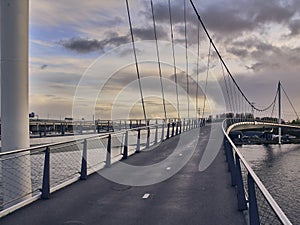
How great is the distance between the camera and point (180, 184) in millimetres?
7941

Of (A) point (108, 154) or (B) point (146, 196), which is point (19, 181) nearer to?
(B) point (146, 196)

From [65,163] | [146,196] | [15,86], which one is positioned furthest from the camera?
[65,163]

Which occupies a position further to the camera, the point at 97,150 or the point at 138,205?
the point at 97,150

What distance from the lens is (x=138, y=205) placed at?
6.11 m

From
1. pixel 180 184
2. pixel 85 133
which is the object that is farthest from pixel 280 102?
pixel 180 184

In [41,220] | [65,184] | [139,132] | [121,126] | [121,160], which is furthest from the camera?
[121,126]

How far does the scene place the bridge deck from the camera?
527 cm

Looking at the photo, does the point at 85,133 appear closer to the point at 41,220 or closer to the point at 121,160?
the point at 121,160

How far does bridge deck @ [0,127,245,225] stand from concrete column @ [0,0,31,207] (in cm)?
55

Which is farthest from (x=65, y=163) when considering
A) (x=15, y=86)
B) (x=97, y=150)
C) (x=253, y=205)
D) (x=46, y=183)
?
(x=253, y=205)

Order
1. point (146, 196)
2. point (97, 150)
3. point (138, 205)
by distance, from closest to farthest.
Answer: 1. point (138, 205)
2. point (146, 196)
3. point (97, 150)

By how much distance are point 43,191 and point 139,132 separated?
358 inches

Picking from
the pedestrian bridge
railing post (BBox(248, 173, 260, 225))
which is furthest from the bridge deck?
railing post (BBox(248, 173, 260, 225))

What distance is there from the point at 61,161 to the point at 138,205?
1037 cm
